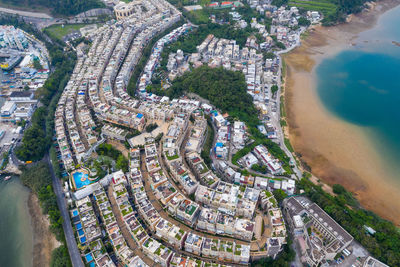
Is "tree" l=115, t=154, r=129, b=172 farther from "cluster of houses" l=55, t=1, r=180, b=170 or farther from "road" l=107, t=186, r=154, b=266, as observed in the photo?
"cluster of houses" l=55, t=1, r=180, b=170

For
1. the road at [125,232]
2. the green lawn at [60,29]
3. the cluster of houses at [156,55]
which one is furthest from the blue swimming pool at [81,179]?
the green lawn at [60,29]

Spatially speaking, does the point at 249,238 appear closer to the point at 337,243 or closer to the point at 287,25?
the point at 337,243

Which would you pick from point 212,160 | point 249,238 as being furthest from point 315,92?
point 249,238

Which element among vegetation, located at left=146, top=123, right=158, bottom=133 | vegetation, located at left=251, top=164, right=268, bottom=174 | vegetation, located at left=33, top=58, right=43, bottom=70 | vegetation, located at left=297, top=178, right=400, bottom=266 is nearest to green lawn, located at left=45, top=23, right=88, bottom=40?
vegetation, located at left=33, top=58, right=43, bottom=70

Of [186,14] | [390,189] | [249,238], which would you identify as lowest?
[390,189]

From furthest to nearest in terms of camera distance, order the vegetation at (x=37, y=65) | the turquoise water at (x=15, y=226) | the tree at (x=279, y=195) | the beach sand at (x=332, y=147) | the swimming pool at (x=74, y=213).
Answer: the vegetation at (x=37, y=65) < the beach sand at (x=332, y=147) < the tree at (x=279, y=195) < the swimming pool at (x=74, y=213) < the turquoise water at (x=15, y=226)

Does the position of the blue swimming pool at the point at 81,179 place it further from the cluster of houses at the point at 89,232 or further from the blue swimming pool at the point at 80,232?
the blue swimming pool at the point at 80,232
